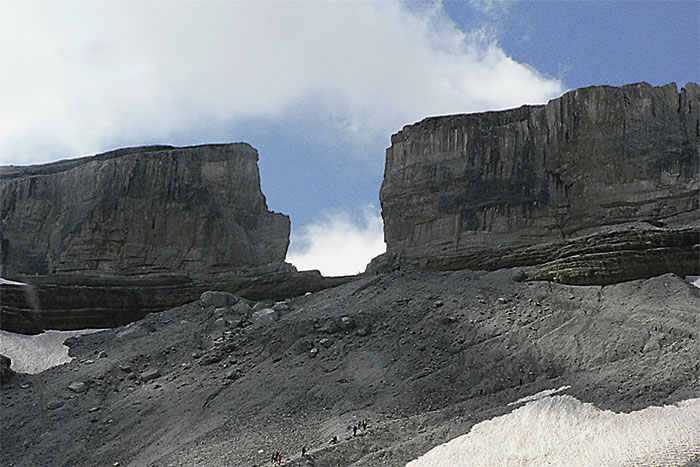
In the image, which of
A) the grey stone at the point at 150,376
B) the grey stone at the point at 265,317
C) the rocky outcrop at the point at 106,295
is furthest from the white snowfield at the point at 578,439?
the rocky outcrop at the point at 106,295

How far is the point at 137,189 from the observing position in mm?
36594

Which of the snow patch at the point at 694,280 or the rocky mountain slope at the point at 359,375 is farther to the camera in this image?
the snow patch at the point at 694,280

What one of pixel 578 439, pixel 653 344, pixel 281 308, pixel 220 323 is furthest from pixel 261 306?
pixel 578 439

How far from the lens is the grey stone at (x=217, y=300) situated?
74.0 feet

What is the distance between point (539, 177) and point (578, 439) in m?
19.4

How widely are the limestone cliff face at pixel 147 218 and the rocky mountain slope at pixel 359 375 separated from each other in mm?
15989

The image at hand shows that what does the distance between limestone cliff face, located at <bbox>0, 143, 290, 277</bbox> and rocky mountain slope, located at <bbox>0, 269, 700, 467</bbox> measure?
1599 cm

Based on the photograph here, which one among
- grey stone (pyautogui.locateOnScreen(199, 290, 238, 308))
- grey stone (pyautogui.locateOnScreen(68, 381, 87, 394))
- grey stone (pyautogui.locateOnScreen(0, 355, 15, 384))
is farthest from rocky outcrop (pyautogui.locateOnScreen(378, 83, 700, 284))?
grey stone (pyautogui.locateOnScreen(0, 355, 15, 384))

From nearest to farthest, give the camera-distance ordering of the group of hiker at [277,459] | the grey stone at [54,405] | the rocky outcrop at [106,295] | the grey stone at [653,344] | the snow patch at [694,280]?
the group of hiker at [277,459]
the grey stone at [653,344]
the grey stone at [54,405]
the snow patch at [694,280]
the rocky outcrop at [106,295]

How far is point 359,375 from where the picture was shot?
14711 millimetres

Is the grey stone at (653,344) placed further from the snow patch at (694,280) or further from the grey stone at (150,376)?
the grey stone at (150,376)

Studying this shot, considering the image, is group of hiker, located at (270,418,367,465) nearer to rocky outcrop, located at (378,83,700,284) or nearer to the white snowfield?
the white snowfield

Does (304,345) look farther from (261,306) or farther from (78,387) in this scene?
(78,387)

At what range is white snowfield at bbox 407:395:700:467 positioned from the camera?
10062mm
